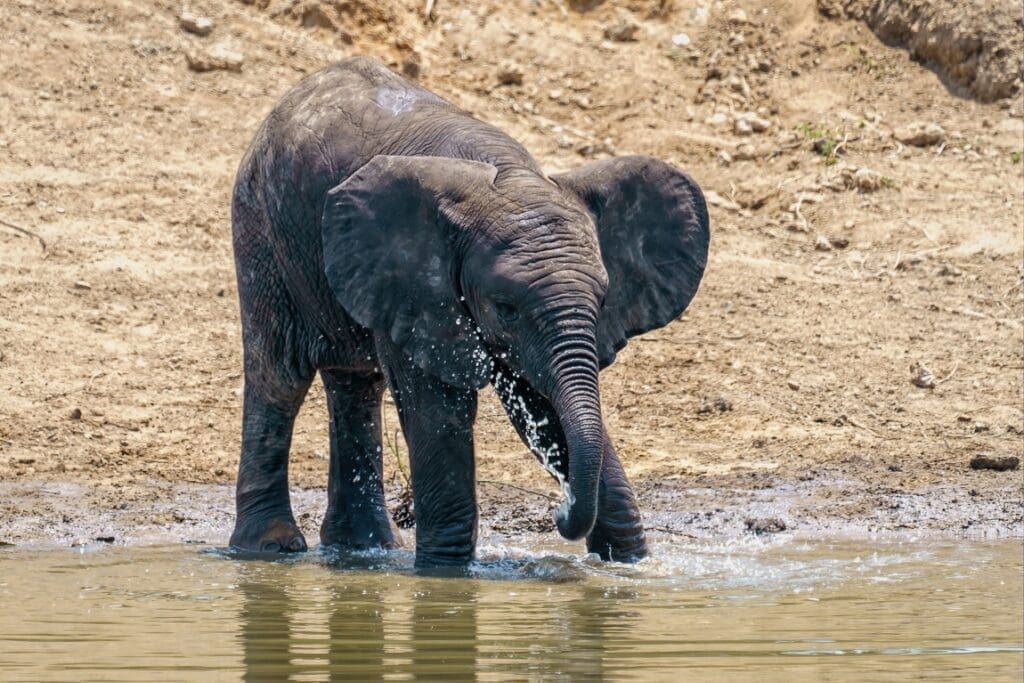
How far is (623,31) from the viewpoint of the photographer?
16656mm

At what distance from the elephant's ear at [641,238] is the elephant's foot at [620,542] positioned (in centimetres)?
83

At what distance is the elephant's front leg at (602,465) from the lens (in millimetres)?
8266

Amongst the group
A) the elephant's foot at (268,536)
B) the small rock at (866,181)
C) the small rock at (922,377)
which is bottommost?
the elephant's foot at (268,536)

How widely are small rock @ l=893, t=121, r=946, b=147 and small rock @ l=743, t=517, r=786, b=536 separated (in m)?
6.00

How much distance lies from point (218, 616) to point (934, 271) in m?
7.46

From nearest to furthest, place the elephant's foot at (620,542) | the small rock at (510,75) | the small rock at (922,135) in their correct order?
1. the elephant's foot at (620,542)
2. the small rock at (922,135)
3. the small rock at (510,75)

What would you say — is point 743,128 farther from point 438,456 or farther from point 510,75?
point 438,456

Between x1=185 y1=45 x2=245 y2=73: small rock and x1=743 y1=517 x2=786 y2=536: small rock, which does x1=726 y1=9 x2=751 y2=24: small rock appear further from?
x1=743 y1=517 x2=786 y2=536: small rock

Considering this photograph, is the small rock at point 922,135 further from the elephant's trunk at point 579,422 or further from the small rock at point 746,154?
the elephant's trunk at point 579,422

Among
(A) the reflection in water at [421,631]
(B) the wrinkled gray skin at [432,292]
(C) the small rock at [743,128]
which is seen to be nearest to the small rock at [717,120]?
(C) the small rock at [743,128]

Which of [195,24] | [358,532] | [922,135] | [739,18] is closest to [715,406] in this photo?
[358,532]

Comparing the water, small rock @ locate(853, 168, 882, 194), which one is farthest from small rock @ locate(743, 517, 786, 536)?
small rock @ locate(853, 168, 882, 194)

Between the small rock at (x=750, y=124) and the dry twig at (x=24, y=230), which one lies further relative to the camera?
the small rock at (x=750, y=124)

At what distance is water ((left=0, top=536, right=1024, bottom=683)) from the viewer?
6230mm
